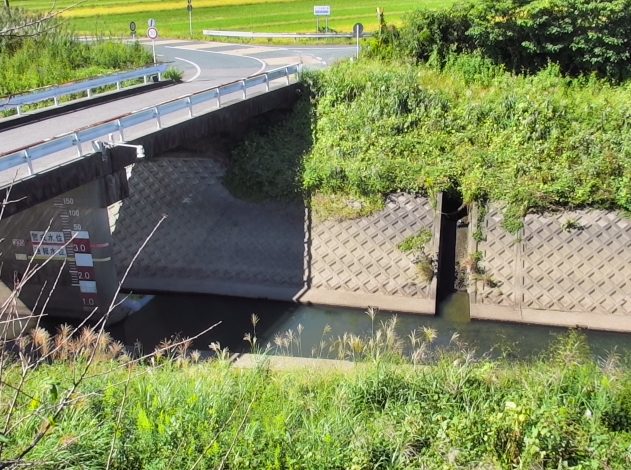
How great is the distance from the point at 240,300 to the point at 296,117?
653 centimetres

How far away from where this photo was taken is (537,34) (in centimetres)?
2011

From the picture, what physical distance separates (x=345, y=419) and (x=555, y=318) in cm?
935

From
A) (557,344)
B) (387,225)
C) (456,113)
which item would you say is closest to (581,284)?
(557,344)

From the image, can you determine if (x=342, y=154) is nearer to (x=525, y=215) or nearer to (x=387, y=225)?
(x=387, y=225)

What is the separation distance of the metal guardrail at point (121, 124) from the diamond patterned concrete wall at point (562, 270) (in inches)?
314

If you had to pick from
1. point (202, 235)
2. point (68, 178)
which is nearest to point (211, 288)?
point (202, 235)

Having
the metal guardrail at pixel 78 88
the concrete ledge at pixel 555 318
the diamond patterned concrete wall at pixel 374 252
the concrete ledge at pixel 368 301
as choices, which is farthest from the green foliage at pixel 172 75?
the concrete ledge at pixel 555 318

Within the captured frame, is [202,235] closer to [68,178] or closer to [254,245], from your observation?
[254,245]

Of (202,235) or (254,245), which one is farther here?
(202,235)

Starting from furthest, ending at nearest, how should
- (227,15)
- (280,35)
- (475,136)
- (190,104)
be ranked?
(227,15), (280,35), (475,136), (190,104)

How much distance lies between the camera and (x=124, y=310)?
15898 mm

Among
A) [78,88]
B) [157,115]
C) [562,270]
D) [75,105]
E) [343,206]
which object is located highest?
[78,88]

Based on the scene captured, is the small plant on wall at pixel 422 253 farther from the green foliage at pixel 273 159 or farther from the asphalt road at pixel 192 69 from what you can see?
the asphalt road at pixel 192 69

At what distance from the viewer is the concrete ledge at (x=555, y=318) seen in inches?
582
